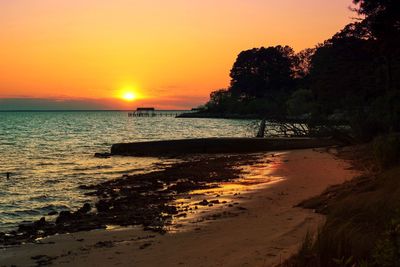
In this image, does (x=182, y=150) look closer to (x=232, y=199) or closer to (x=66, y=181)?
(x=66, y=181)

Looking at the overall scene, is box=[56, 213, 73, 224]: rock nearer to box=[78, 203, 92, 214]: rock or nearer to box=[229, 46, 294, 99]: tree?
box=[78, 203, 92, 214]: rock

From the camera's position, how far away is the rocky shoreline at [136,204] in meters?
10.5

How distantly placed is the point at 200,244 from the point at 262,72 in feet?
439

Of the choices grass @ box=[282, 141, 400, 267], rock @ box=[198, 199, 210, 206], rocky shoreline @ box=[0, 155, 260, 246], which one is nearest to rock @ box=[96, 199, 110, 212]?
rocky shoreline @ box=[0, 155, 260, 246]

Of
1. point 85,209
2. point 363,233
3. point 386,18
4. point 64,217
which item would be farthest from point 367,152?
point 363,233

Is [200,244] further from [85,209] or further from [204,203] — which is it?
[85,209]

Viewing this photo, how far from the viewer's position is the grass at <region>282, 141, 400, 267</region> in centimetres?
386

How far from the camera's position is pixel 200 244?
7.93 metres

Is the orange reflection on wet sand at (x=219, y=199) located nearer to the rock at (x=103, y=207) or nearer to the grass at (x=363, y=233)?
the rock at (x=103, y=207)

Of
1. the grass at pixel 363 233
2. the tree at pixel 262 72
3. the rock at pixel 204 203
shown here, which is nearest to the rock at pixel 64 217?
the rock at pixel 204 203

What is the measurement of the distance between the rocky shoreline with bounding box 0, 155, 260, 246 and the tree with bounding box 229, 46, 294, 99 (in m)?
114

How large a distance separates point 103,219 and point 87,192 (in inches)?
216

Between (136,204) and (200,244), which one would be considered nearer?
(200,244)

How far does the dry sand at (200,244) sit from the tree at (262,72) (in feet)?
402
